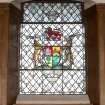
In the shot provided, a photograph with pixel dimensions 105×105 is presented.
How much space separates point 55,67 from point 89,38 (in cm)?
77

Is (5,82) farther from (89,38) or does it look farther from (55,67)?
(89,38)

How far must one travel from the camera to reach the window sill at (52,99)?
22.1 feet

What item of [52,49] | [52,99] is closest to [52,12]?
[52,49]

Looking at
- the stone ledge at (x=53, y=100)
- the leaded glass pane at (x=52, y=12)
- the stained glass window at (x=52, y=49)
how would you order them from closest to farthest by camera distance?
the stone ledge at (x=53, y=100) < the stained glass window at (x=52, y=49) < the leaded glass pane at (x=52, y=12)

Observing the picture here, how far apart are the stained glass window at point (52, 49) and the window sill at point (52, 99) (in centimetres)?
12

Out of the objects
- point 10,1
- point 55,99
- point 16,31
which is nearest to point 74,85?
point 55,99

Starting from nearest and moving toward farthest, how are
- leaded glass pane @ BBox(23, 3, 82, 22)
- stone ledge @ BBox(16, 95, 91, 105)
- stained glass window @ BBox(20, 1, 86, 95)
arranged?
stone ledge @ BBox(16, 95, 91, 105) → stained glass window @ BBox(20, 1, 86, 95) → leaded glass pane @ BBox(23, 3, 82, 22)

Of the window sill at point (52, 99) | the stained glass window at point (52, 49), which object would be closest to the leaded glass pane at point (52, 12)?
the stained glass window at point (52, 49)

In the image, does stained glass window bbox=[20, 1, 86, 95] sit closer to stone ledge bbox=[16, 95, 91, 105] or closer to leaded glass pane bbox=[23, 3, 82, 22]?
leaded glass pane bbox=[23, 3, 82, 22]

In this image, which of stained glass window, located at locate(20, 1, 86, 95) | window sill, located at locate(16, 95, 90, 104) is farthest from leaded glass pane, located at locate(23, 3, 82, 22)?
window sill, located at locate(16, 95, 90, 104)

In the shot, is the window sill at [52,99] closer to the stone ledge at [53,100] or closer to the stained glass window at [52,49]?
the stone ledge at [53,100]

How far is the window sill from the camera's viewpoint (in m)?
6.72

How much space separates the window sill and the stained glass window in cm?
12

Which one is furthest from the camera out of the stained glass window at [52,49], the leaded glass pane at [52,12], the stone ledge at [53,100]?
the leaded glass pane at [52,12]
